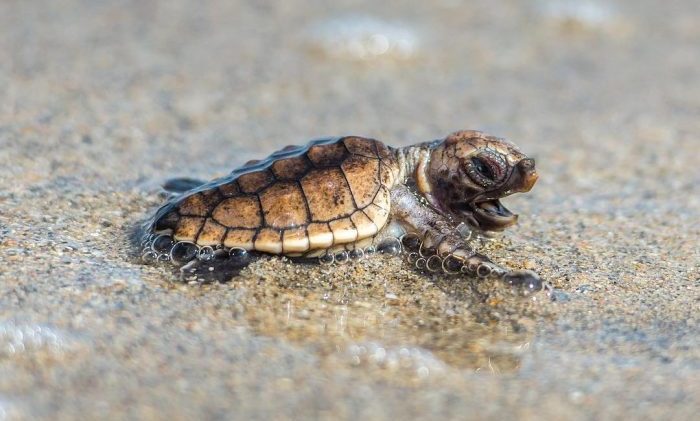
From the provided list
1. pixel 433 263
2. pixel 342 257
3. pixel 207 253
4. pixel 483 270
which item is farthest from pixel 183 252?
pixel 483 270

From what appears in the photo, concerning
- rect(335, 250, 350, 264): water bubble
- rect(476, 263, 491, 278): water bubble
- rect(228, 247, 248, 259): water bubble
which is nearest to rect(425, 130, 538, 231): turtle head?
rect(476, 263, 491, 278): water bubble

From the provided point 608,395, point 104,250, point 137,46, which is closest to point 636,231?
point 608,395

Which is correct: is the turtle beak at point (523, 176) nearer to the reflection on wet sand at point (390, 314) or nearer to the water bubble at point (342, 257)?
the reflection on wet sand at point (390, 314)

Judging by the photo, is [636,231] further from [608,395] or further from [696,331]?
[608,395]

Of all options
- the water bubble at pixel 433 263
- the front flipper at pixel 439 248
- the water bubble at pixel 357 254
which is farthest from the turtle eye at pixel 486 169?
the water bubble at pixel 357 254

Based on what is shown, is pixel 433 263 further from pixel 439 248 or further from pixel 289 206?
pixel 289 206
